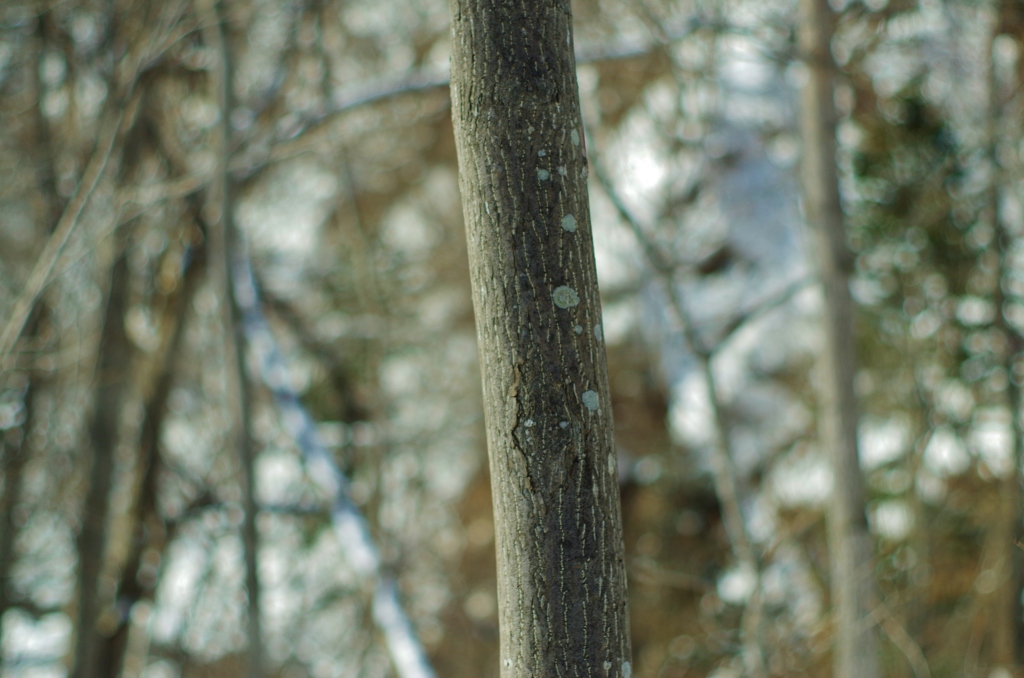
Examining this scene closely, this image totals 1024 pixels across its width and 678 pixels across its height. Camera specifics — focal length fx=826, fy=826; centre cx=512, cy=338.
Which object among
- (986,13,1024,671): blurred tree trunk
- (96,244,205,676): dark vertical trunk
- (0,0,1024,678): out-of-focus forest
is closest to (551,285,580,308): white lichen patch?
Answer: (0,0,1024,678): out-of-focus forest

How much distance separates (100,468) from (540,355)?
6.72 m

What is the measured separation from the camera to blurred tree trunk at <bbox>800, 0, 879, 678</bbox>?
14.2 feet

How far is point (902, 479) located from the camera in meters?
6.64

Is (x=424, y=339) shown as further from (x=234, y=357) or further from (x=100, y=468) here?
(x=234, y=357)

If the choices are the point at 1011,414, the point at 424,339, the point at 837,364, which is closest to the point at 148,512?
the point at 424,339

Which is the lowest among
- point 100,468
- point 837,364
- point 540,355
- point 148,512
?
point 148,512

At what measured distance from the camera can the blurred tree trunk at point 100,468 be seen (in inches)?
266

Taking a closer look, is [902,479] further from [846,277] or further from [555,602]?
[555,602]

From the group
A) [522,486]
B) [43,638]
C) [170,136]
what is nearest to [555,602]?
[522,486]

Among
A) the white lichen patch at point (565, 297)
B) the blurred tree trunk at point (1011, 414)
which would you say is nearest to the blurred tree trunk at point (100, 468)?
the white lichen patch at point (565, 297)

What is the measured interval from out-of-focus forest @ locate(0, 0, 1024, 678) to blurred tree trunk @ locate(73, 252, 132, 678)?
3cm

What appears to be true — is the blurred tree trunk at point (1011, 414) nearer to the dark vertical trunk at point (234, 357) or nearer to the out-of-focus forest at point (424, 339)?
the out-of-focus forest at point (424, 339)

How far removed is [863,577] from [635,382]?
4.20m

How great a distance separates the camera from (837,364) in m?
4.57
